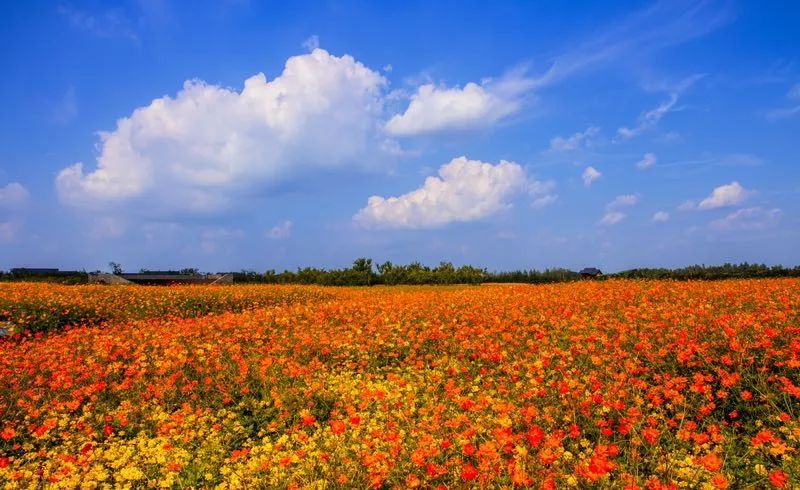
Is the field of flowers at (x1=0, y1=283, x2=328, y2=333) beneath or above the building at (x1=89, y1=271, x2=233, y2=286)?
beneath

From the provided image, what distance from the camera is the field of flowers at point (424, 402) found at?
16.1 feet

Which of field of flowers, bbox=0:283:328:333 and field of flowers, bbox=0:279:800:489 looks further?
field of flowers, bbox=0:283:328:333

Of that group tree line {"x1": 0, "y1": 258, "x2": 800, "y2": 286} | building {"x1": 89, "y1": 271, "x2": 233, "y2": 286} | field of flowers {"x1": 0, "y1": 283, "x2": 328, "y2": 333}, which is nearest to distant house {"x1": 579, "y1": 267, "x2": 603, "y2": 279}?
tree line {"x1": 0, "y1": 258, "x2": 800, "y2": 286}

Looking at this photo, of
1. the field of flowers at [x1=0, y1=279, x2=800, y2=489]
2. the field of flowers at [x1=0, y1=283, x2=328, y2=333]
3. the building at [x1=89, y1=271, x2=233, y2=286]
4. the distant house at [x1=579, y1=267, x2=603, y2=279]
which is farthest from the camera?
the building at [x1=89, y1=271, x2=233, y2=286]

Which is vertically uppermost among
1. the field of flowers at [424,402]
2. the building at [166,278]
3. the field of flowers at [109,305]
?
the building at [166,278]

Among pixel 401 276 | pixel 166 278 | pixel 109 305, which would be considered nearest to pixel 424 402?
pixel 109 305

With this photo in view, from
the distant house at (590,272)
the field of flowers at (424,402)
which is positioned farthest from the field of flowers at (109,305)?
the distant house at (590,272)

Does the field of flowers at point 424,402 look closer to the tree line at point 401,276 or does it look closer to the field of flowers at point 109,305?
the field of flowers at point 109,305

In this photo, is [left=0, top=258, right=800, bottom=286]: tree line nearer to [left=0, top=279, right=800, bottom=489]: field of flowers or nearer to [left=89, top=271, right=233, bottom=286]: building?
[left=89, top=271, right=233, bottom=286]: building

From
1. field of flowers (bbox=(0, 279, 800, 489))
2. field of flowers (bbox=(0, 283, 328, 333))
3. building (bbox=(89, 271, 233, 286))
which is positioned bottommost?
field of flowers (bbox=(0, 279, 800, 489))

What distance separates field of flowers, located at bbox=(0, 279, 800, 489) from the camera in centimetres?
490

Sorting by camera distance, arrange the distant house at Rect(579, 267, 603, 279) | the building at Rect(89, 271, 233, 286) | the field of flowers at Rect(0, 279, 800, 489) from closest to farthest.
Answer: the field of flowers at Rect(0, 279, 800, 489)
the distant house at Rect(579, 267, 603, 279)
the building at Rect(89, 271, 233, 286)

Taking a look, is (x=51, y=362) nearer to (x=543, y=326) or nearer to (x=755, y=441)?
(x=543, y=326)

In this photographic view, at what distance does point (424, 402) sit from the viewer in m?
7.30
